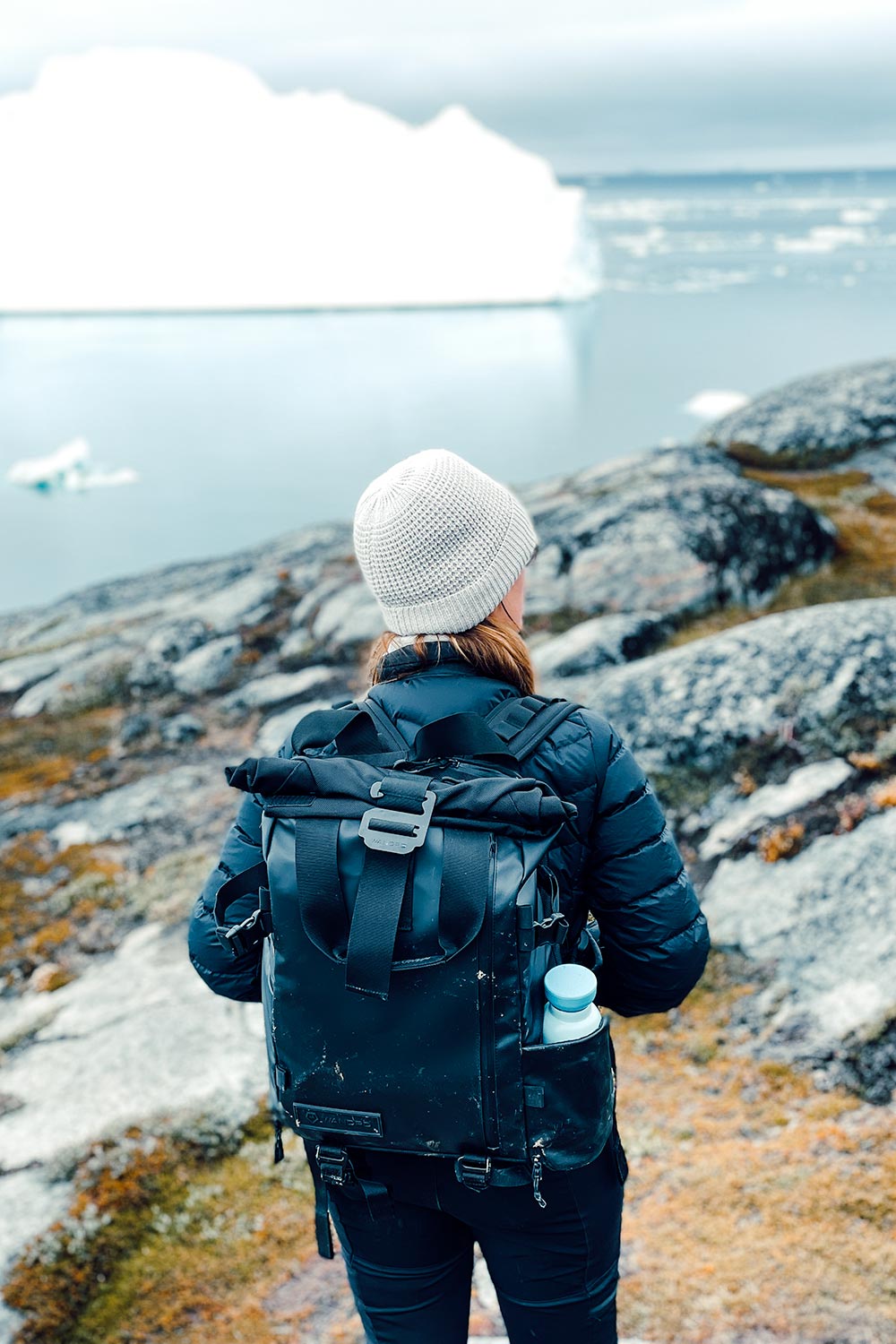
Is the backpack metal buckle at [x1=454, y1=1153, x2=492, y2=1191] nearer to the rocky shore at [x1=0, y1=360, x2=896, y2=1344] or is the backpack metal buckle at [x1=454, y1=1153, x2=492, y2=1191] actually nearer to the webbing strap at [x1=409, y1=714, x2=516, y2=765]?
the webbing strap at [x1=409, y1=714, x2=516, y2=765]

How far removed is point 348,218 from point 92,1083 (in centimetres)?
10324

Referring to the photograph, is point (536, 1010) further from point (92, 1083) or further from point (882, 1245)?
point (92, 1083)

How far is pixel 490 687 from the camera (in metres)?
2.37

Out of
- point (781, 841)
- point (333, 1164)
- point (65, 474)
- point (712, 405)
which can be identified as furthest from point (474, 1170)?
point (712, 405)

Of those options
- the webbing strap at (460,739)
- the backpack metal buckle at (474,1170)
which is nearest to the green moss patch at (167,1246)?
the backpack metal buckle at (474,1170)

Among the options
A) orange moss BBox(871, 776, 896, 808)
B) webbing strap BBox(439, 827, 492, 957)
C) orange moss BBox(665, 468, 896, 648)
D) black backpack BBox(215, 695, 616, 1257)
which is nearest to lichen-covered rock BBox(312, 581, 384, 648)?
orange moss BBox(665, 468, 896, 648)

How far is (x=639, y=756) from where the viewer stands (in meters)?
7.60

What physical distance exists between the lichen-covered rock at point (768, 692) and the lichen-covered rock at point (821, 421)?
25.5 feet

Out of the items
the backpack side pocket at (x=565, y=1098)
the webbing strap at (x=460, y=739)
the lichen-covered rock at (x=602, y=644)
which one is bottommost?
the lichen-covered rock at (x=602, y=644)

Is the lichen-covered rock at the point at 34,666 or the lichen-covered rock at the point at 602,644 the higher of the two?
the lichen-covered rock at the point at 602,644

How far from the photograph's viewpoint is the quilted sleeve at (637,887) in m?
2.35

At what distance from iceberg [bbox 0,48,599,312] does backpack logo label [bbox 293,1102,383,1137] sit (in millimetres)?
91821

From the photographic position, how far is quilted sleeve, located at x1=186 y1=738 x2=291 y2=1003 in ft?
8.14

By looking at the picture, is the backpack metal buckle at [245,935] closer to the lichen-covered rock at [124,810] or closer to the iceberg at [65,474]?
the lichen-covered rock at [124,810]
